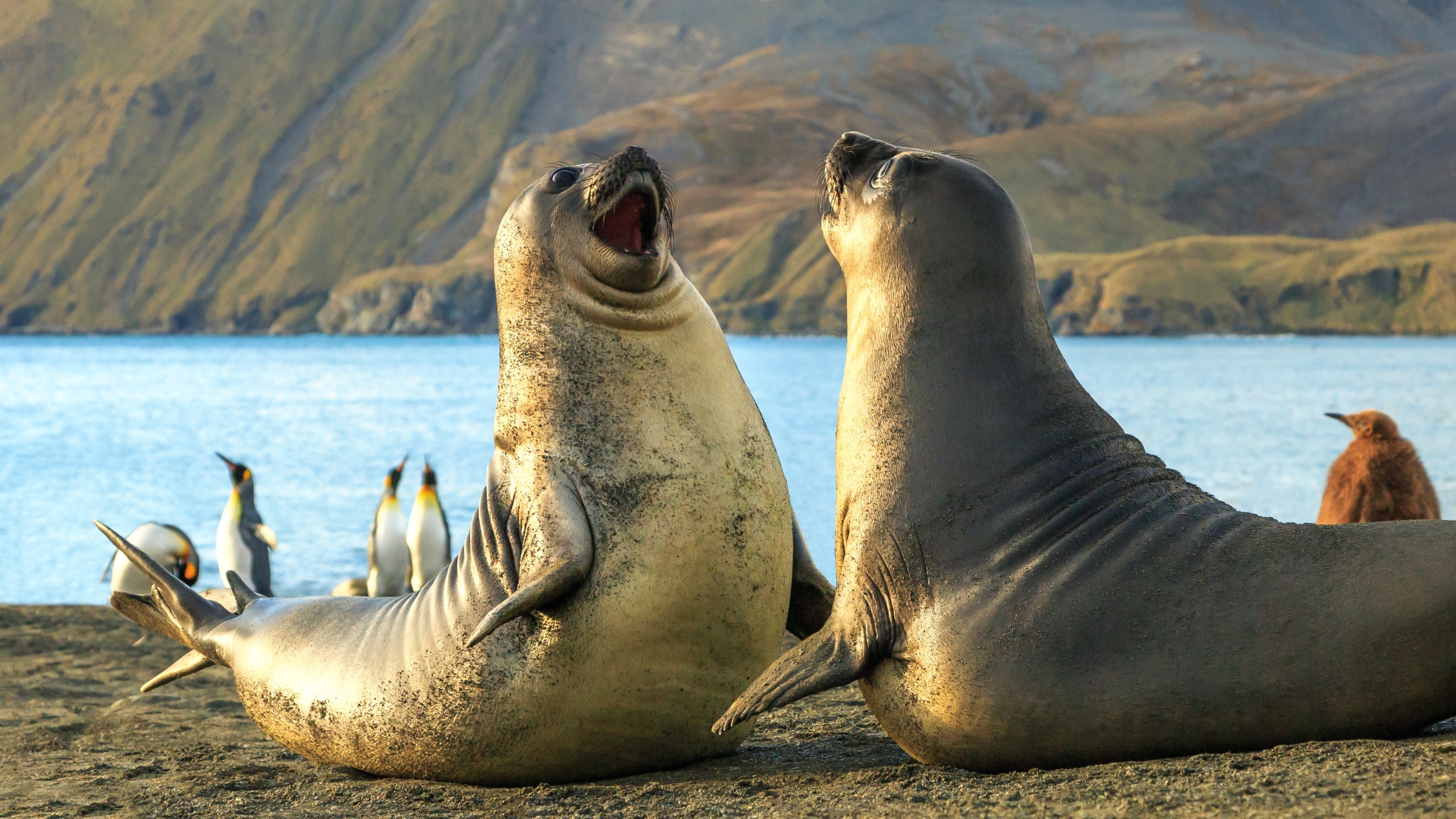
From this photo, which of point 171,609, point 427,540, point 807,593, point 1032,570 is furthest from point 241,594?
point 427,540

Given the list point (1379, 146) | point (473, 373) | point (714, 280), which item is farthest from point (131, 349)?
point (1379, 146)

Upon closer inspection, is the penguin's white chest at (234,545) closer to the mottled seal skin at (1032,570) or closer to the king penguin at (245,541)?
the king penguin at (245,541)

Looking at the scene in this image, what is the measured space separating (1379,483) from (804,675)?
445 cm

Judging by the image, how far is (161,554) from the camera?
1161 centimetres

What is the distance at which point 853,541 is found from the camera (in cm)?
454

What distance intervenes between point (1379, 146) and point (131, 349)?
A: 14824 centimetres

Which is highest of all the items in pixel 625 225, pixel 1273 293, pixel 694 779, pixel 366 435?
pixel 1273 293

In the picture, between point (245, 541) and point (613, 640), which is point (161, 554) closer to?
point (245, 541)

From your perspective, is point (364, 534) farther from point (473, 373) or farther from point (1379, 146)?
point (1379, 146)

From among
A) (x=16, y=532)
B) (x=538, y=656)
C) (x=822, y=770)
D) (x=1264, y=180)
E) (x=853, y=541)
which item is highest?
(x=1264, y=180)

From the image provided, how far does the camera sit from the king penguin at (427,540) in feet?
42.0

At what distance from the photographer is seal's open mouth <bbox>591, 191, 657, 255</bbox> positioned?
206 inches

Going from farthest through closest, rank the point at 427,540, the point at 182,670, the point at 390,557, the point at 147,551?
the point at 390,557 < the point at 427,540 < the point at 147,551 < the point at 182,670

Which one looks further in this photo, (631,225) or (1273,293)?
(1273,293)
